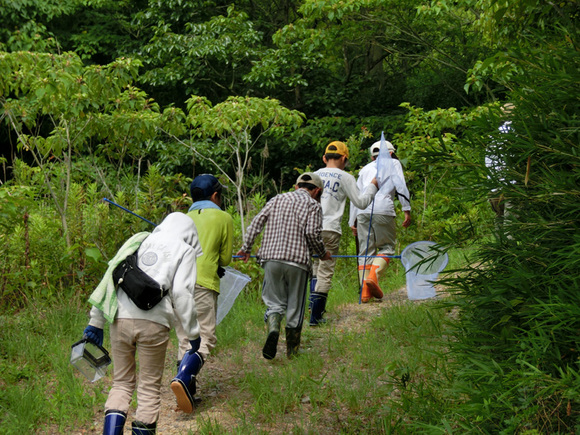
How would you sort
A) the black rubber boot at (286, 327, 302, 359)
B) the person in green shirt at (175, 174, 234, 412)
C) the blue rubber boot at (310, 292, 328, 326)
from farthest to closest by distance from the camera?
1. the blue rubber boot at (310, 292, 328, 326)
2. the black rubber boot at (286, 327, 302, 359)
3. the person in green shirt at (175, 174, 234, 412)

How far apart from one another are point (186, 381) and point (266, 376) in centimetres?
79

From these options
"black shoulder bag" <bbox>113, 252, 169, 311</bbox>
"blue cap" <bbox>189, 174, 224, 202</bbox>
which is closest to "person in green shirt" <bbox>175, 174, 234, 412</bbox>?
"blue cap" <bbox>189, 174, 224, 202</bbox>

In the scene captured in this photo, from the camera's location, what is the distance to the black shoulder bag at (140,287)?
13.0ft

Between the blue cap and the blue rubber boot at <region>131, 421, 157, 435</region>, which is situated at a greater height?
the blue cap

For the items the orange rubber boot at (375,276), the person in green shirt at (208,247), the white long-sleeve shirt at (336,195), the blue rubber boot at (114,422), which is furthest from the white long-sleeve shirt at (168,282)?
the orange rubber boot at (375,276)

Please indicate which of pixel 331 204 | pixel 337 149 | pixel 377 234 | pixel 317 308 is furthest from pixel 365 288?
pixel 337 149

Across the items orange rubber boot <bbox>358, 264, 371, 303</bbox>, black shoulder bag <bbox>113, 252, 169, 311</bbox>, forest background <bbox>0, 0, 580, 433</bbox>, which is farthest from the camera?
orange rubber boot <bbox>358, 264, 371, 303</bbox>

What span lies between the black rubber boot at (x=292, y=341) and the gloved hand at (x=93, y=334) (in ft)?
7.87

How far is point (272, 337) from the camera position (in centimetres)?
591

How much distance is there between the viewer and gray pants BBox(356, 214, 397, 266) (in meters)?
8.53

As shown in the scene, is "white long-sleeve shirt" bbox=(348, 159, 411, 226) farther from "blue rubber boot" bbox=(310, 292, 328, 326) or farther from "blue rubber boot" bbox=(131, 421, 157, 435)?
"blue rubber boot" bbox=(131, 421, 157, 435)

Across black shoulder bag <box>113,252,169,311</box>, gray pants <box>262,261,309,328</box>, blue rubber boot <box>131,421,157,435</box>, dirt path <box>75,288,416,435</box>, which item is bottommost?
dirt path <box>75,288,416,435</box>

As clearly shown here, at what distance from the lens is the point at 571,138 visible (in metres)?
3.06

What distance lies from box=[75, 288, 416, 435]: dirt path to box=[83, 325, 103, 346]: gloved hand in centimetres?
99
